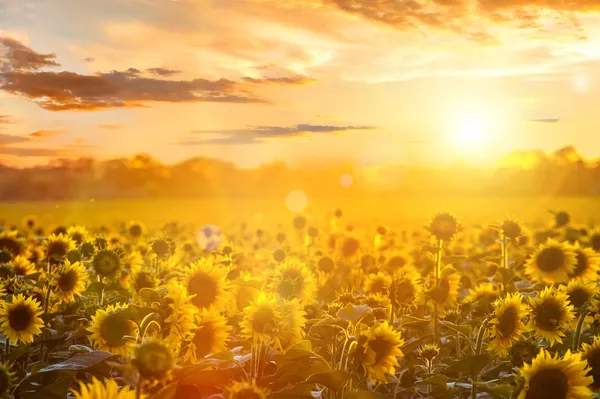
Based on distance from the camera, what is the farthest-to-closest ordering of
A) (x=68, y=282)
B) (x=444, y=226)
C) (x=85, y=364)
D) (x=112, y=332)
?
(x=444, y=226), (x=68, y=282), (x=112, y=332), (x=85, y=364)

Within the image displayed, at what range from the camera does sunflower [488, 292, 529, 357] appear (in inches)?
211

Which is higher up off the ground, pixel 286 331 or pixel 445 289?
pixel 286 331

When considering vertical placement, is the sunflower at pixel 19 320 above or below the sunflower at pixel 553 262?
below

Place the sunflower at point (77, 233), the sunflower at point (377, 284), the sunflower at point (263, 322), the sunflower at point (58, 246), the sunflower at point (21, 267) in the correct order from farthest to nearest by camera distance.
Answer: the sunflower at point (77, 233)
the sunflower at point (58, 246)
the sunflower at point (21, 267)
the sunflower at point (377, 284)
the sunflower at point (263, 322)

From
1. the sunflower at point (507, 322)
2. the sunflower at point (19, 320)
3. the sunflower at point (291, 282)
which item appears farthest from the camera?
the sunflower at point (291, 282)

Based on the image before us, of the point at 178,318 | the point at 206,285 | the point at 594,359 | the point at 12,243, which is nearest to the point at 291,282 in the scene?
the point at 206,285

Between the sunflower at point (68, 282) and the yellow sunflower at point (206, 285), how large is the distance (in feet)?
8.46

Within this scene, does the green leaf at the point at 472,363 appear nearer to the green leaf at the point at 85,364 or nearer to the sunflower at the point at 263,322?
the sunflower at the point at 263,322

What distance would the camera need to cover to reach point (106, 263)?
7.54m

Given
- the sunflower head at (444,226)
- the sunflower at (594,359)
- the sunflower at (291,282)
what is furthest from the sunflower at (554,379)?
the sunflower head at (444,226)

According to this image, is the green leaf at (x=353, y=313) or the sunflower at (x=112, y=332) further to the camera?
the sunflower at (x=112, y=332)

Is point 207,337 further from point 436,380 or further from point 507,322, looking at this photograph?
point 507,322

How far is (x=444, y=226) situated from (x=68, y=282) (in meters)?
4.72

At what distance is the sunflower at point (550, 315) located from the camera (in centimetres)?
540
